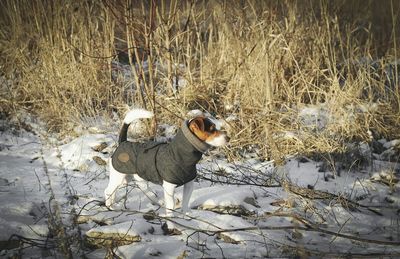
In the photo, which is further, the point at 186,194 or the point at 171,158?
the point at 186,194

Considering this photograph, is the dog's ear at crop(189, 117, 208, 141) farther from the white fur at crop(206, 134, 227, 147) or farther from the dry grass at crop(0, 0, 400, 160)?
the dry grass at crop(0, 0, 400, 160)

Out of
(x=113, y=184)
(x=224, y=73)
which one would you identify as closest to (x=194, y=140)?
(x=113, y=184)

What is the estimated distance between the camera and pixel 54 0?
17.0 feet

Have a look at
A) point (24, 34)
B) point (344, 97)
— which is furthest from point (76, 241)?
point (24, 34)

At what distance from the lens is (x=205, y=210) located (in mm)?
2988

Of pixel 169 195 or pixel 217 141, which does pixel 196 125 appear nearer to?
pixel 217 141

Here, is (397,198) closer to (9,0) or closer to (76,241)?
(76,241)

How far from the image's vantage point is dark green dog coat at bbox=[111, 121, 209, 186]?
8.68 ft

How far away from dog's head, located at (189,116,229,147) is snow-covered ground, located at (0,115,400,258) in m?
0.56

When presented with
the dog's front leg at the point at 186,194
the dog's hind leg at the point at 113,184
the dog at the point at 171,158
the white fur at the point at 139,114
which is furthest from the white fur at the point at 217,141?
the dog's hind leg at the point at 113,184

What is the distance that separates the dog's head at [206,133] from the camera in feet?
8.69

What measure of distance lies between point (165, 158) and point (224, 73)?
9.46 feet

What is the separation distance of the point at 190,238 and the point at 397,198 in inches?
80.4

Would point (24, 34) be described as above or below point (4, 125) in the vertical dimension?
above
